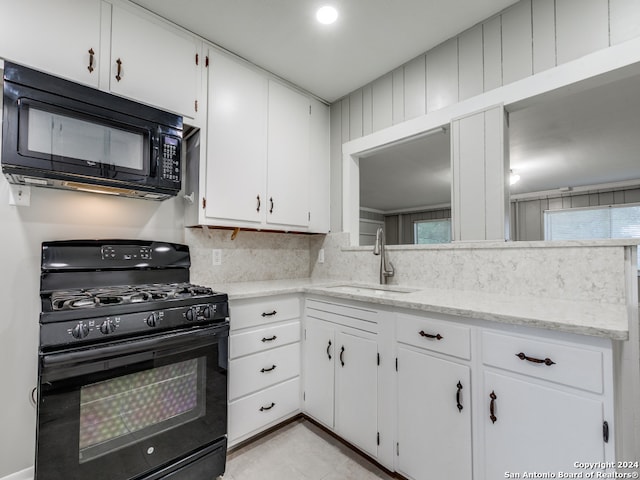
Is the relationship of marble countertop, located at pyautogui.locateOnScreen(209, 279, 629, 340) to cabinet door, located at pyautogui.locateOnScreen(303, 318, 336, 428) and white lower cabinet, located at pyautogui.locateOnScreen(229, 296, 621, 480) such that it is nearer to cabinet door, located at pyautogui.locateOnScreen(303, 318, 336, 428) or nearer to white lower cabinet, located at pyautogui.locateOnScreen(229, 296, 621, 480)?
white lower cabinet, located at pyautogui.locateOnScreen(229, 296, 621, 480)

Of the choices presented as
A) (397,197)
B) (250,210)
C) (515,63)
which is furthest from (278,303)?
(397,197)

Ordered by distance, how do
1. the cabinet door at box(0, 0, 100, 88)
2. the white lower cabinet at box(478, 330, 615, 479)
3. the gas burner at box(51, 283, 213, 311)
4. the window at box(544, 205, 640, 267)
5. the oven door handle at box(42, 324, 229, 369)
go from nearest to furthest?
the white lower cabinet at box(478, 330, 615, 479), the oven door handle at box(42, 324, 229, 369), the gas burner at box(51, 283, 213, 311), the cabinet door at box(0, 0, 100, 88), the window at box(544, 205, 640, 267)

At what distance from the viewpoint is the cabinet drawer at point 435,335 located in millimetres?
1269

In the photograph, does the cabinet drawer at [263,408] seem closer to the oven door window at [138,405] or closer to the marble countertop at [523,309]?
the oven door window at [138,405]

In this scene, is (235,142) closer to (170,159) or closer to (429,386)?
(170,159)

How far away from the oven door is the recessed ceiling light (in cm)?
181

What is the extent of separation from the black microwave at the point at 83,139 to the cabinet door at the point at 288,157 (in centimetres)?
74

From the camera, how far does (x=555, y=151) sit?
154 inches

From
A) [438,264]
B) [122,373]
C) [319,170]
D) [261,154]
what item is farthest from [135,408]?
[319,170]

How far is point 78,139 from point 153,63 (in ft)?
2.12

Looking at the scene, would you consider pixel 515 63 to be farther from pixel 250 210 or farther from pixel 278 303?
pixel 278 303

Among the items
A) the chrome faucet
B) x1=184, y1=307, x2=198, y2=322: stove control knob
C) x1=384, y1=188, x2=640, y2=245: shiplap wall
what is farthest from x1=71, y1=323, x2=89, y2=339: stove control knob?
x1=384, y1=188, x2=640, y2=245: shiplap wall

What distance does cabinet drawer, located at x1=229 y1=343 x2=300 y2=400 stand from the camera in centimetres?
172

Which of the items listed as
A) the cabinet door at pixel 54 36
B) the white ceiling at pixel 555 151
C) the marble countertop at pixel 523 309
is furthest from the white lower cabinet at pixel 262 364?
the white ceiling at pixel 555 151
